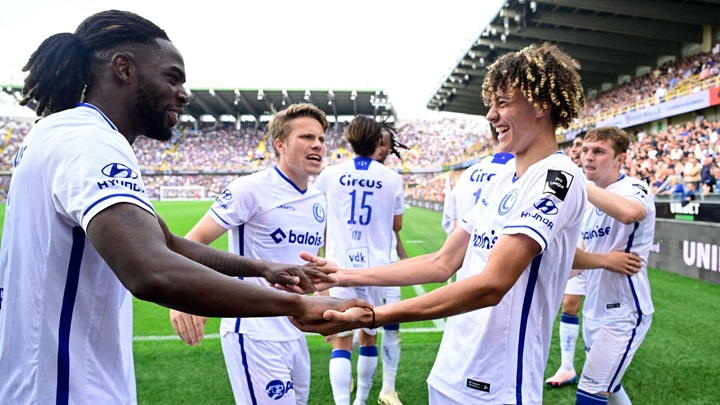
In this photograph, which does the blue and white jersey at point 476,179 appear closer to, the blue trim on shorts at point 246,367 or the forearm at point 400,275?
the forearm at point 400,275

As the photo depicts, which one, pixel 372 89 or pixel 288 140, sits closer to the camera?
pixel 288 140

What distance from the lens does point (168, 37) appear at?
188 cm

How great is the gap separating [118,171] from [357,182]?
11.6 ft

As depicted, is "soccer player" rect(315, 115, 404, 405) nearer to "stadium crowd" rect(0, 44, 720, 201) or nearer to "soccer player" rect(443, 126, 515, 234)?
"soccer player" rect(443, 126, 515, 234)

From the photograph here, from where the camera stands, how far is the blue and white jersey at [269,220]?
3.29 meters

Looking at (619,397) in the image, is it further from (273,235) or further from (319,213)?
(273,235)

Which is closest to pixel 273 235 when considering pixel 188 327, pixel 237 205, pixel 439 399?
pixel 237 205

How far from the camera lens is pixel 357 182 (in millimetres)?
4895

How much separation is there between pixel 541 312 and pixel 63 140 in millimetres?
1864

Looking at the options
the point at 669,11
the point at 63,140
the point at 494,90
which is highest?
the point at 669,11

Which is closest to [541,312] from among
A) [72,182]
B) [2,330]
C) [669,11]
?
[72,182]

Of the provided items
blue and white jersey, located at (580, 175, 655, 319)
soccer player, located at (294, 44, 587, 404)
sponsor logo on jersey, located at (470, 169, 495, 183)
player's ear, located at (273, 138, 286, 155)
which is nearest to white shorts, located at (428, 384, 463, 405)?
soccer player, located at (294, 44, 587, 404)

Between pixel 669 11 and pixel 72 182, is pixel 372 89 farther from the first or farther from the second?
pixel 72 182

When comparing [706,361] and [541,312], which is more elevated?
[541,312]
